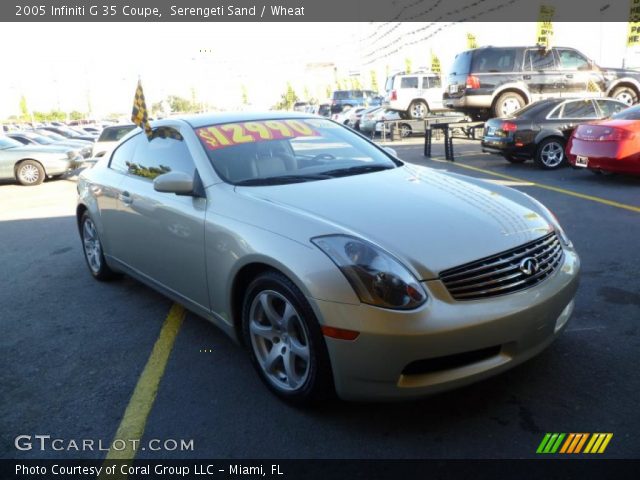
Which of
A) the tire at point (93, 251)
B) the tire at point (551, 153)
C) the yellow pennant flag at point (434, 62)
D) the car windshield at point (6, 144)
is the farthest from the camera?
the yellow pennant flag at point (434, 62)

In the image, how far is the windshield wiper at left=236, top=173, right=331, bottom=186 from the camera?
3.38m

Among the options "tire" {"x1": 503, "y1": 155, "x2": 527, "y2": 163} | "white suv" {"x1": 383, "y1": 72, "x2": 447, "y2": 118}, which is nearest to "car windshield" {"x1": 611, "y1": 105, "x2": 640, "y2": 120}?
"tire" {"x1": 503, "y1": 155, "x2": 527, "y2": 163}

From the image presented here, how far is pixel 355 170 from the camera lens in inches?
148

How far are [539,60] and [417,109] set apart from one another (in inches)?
343

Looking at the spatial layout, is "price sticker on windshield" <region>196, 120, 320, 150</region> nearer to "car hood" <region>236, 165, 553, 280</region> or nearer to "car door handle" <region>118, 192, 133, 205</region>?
"car hood" <region>236, 165, 553, 280</region>

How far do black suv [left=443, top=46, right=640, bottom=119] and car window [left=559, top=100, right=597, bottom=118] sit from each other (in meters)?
4.27

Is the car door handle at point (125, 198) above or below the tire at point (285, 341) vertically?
above

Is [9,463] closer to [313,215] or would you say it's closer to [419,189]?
[313,215]

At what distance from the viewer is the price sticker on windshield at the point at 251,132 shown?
3.71 metres

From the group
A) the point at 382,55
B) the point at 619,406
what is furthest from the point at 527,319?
the point at 382,55

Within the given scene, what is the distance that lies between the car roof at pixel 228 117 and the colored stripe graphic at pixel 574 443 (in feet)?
9.45

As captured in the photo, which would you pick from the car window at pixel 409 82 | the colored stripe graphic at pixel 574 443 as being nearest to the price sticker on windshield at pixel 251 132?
the colored stripe graphic at pixel 574 443

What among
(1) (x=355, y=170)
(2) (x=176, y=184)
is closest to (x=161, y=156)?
(2) (x=176, y=184)

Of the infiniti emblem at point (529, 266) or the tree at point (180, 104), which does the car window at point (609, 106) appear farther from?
the tree at point (180, 104)
